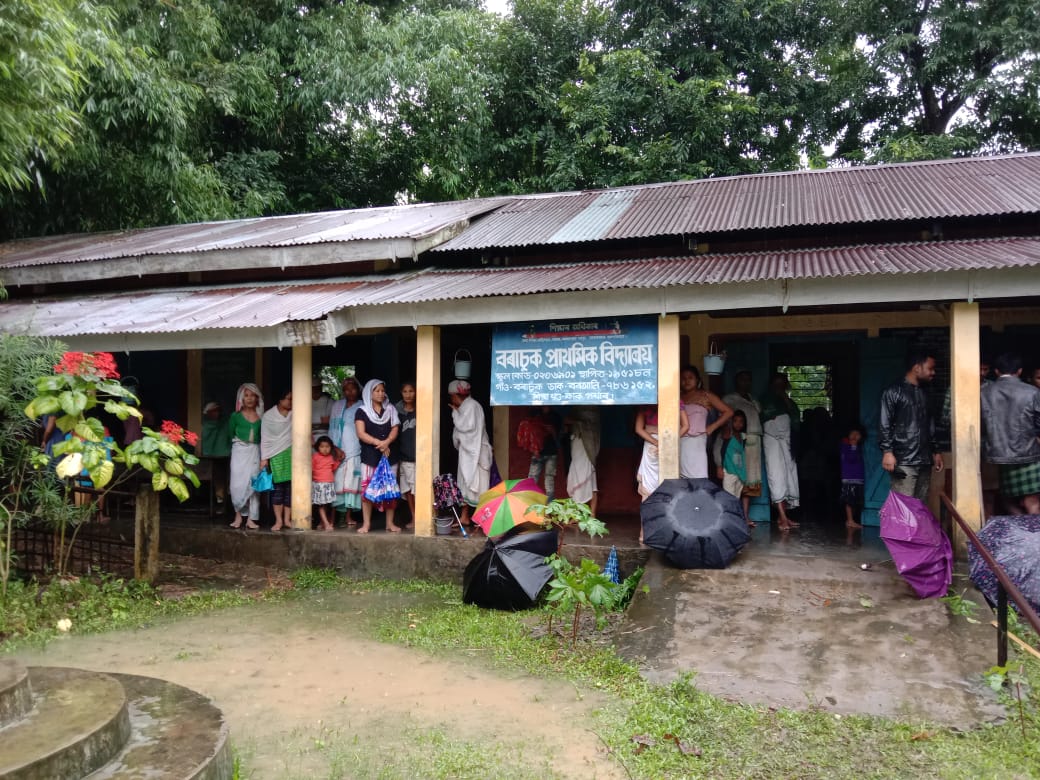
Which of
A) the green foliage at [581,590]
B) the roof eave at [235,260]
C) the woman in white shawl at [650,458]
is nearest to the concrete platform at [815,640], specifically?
the green foliage at [581,590]

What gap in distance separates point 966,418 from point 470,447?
425 cm

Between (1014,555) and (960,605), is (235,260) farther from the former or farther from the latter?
(1014,555)

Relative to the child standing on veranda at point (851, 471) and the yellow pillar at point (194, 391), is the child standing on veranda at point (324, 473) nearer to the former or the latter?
the yellow pillar at point (194, 391)

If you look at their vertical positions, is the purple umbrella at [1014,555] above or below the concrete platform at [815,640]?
above

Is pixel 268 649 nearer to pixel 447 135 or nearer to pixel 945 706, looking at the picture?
pixel 945 706

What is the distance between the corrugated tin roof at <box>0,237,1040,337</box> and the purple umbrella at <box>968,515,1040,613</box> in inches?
80.7

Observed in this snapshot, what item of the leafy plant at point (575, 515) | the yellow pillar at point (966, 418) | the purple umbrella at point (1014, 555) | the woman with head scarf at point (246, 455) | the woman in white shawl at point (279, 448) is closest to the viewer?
the purple umbrella at point (1014, 555)

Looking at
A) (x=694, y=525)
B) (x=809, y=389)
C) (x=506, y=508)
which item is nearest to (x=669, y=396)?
(x=694, y=525)

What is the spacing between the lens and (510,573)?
20.1ft

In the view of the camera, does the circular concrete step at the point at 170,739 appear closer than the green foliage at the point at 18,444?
Yes

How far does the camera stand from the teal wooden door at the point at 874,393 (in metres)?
8.20

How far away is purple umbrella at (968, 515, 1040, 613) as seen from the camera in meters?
4.19

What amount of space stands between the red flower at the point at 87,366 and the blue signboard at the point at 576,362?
127 inches

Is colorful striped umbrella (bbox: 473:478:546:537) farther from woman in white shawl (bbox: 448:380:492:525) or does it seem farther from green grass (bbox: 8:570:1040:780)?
green grass (bbox: 8:570:1040:780)
